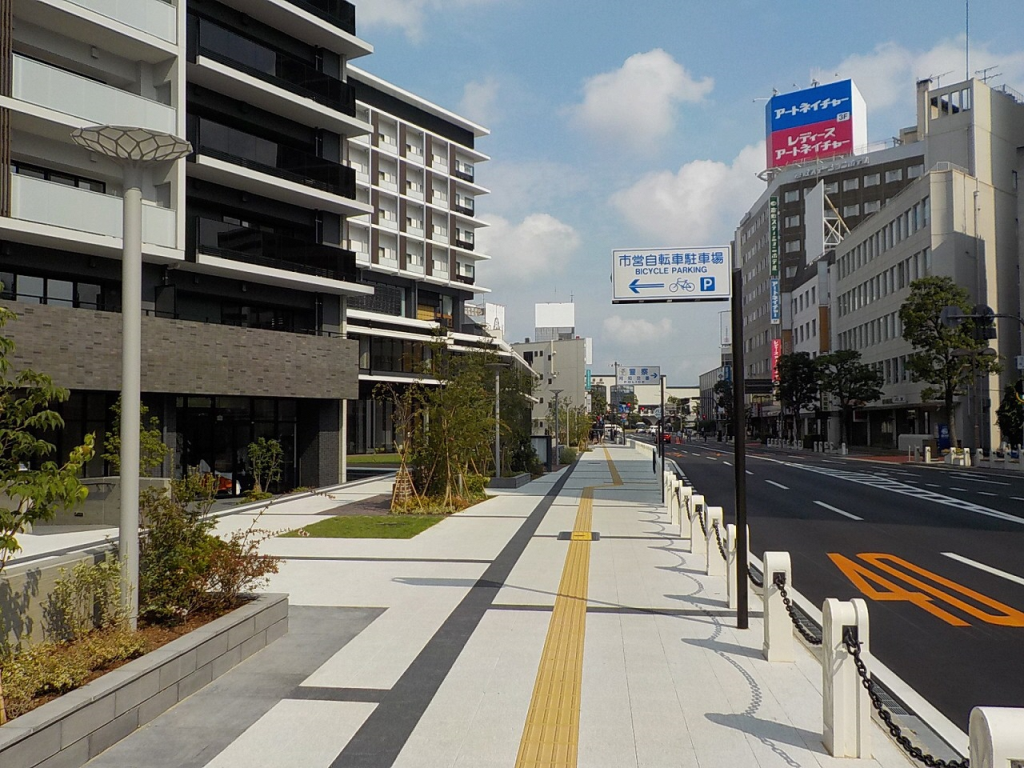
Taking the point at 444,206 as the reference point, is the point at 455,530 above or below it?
below

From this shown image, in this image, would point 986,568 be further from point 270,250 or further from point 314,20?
point 314,20

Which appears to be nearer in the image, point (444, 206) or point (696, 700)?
point (696, 700)

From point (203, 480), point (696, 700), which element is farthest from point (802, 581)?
point (203, 480)

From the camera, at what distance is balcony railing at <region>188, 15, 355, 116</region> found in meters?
22.9

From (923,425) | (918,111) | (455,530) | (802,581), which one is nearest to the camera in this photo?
(802,581)

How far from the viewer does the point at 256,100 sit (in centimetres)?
2480

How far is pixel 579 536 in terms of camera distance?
50.2 ft

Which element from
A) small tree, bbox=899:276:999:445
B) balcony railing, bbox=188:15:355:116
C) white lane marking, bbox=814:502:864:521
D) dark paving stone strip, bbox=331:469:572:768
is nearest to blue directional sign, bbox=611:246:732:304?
dark paving stone strip, bbox=331:469:572:768

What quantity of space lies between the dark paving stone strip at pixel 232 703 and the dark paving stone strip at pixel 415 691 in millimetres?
872

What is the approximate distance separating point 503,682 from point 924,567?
898 cm

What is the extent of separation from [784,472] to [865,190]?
62.1 m

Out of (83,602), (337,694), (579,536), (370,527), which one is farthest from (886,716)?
(370,527)

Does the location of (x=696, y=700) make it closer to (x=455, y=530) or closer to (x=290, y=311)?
(x=455, y=530)

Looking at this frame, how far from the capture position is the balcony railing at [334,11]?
25891 millimetres
